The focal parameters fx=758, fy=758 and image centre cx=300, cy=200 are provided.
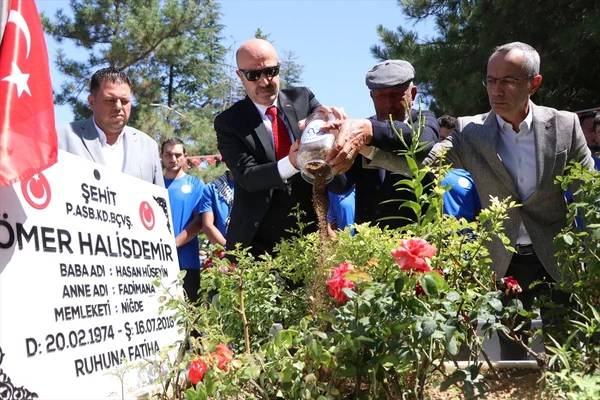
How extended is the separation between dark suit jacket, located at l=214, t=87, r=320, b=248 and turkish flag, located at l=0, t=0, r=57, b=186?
3.74ft

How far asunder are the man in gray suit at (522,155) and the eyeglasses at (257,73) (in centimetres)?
80

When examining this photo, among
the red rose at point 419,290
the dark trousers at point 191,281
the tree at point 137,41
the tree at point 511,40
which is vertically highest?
the tree at point 137,41

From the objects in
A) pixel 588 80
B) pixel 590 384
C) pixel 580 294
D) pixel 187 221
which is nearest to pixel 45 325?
pixel 590 384

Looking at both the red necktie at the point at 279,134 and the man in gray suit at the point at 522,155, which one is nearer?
the man in gray suit at the point at 522,155

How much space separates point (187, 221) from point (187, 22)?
16.2m

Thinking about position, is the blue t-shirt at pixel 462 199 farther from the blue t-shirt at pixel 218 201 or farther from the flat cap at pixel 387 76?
the blue t-shirt at pixel 218 201

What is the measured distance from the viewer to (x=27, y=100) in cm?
212

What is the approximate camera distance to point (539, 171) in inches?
115

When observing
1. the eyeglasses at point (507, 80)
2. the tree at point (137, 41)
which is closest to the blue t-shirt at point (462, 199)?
the eyeglasses at point (507, 80)

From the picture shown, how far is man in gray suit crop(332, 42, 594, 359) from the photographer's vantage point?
2916 mm

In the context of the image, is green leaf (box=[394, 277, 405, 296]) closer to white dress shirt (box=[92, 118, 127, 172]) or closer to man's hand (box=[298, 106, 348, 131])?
man's hand (box=[298, 106, 348, 131])

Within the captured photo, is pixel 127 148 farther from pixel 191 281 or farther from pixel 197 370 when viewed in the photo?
pixel 191 281

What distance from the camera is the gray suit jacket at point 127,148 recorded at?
10.5 feet

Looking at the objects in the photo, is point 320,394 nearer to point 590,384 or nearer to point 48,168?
point 590,384
